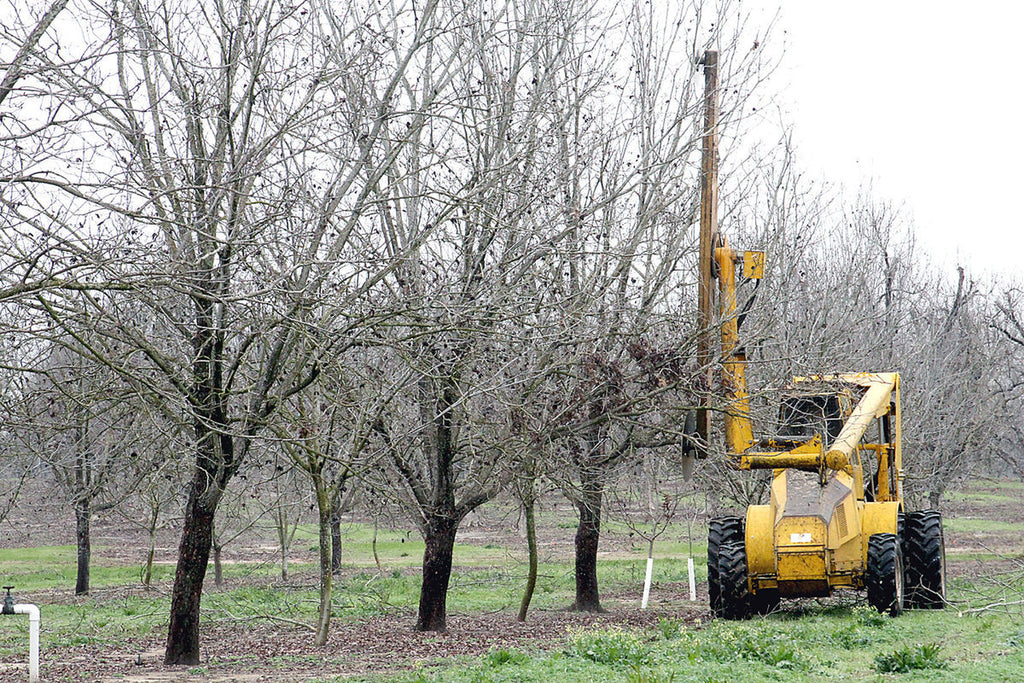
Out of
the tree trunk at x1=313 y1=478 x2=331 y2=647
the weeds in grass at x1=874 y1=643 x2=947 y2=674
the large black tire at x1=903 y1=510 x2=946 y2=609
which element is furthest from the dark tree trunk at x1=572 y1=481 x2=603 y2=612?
the weeds in grass at x1=874 y1=643 x2=947 y2=674

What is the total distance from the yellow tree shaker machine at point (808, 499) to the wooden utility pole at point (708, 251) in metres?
0.02

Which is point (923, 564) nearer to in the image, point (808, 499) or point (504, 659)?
point (808, 499)

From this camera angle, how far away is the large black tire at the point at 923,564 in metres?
15.2

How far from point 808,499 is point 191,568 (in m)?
8.16

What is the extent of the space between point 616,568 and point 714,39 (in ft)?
62.2

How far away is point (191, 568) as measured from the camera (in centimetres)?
1202

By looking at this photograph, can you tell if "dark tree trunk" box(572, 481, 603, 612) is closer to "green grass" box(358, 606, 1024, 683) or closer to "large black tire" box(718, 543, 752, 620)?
"large black tire" box(718, 543, 752, 620)

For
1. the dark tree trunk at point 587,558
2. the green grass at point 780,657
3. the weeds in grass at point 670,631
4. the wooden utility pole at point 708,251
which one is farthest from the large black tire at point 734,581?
the dark tree trunk at point 587,558

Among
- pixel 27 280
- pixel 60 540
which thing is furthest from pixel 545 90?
pixel 60 540

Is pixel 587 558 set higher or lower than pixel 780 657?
higher

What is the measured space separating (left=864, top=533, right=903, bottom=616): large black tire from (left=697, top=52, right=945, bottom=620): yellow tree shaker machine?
1 centimetres

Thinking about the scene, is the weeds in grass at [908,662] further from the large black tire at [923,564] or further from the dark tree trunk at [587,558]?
the dark tree trunk at [587,558]

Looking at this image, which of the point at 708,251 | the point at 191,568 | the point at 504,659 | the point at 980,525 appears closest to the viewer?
the point at 504,659

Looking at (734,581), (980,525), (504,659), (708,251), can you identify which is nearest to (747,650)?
(504,659)
